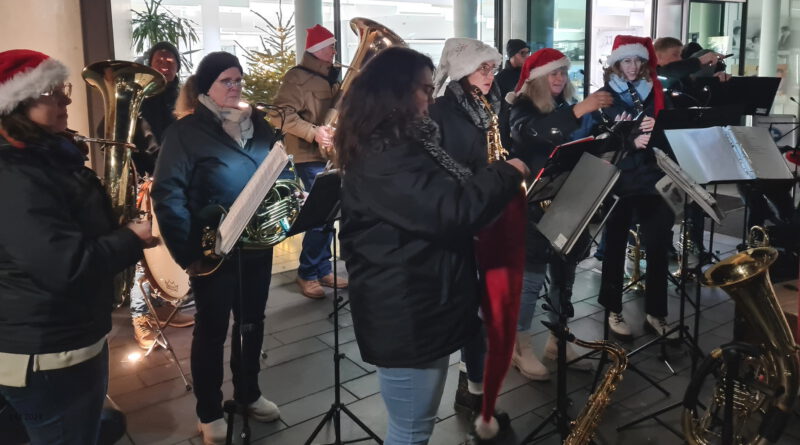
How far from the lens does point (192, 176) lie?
266cm

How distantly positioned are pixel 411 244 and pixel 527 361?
1.89 m

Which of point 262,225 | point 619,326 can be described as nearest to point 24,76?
point 262,225

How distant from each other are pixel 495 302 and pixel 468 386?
37.1 inches

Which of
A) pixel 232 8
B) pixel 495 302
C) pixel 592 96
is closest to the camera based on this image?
pixel 495 302

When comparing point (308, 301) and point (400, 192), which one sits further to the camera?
point (308, 301)

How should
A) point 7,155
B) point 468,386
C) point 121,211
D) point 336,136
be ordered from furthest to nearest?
point 468,386, point 121,211, point 336,136, point 7,155

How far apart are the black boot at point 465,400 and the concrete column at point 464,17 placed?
6359mm

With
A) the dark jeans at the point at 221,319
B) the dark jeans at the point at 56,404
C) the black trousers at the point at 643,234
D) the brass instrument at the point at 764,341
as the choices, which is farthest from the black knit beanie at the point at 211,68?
the black trousers at the point at 643,234

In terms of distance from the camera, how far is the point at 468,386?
3.17 meters

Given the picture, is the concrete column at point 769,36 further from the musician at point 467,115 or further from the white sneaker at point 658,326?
the musician at point 467,115

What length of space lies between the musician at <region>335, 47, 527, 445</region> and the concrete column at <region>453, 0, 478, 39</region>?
7051mm

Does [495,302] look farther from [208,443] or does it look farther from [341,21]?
[341,21]

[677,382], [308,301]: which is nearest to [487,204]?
[677,382]

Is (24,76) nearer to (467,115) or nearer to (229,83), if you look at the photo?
(229,83)
